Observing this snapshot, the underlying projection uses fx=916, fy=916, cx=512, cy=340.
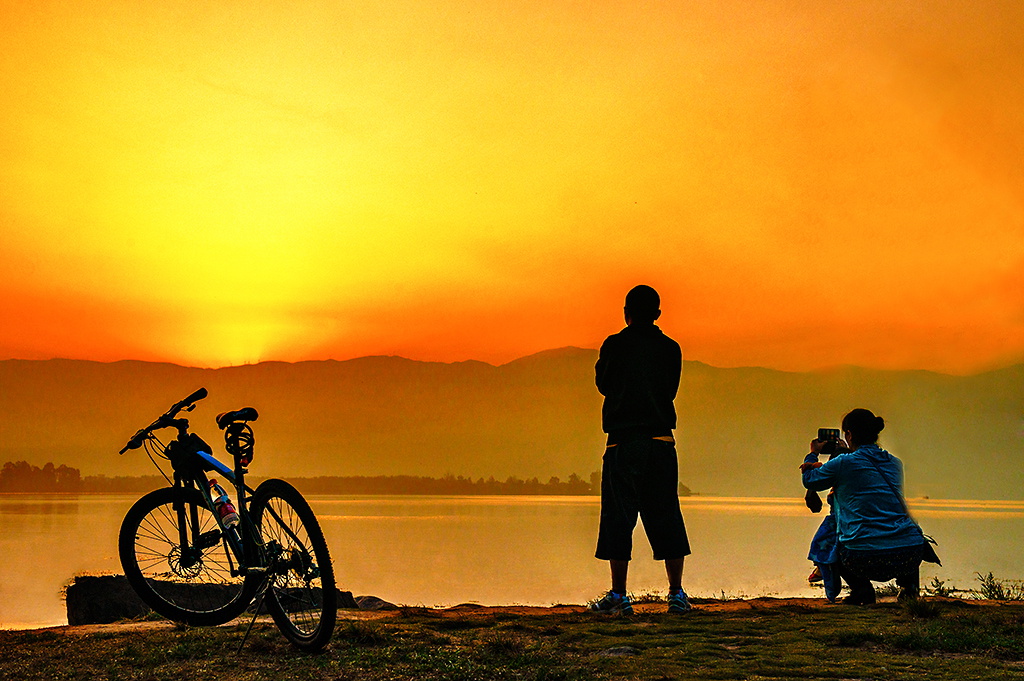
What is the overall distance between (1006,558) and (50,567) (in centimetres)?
4402

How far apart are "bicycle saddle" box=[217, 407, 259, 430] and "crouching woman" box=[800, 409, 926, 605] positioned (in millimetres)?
4994

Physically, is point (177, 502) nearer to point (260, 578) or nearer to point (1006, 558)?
point (260, 578)

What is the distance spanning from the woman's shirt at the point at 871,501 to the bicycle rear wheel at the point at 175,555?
5.11 metres

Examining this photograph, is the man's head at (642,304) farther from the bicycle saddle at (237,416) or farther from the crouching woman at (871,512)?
the bicycle saddle at (237,416)

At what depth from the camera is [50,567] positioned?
40.8m

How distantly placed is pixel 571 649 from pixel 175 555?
322 centimetres

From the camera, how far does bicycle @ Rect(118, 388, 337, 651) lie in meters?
6.39

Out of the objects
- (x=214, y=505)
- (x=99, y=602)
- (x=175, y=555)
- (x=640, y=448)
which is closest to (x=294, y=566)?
(x=214, y=505)

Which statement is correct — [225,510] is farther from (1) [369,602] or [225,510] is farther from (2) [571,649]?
(1) [369,602]

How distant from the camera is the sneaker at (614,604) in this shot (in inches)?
322

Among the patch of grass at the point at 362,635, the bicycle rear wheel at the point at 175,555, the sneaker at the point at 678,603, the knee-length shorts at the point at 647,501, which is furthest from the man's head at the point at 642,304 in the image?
the bicycle rear wheel at the point at 175,555

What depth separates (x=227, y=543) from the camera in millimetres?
6875

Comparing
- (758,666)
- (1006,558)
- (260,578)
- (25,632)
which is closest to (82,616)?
(25,632)

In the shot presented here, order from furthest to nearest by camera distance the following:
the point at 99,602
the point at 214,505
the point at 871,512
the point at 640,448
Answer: the point at 99,602, the point at 640,448, the point at 871,512, the point at 214,505
